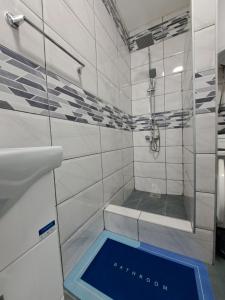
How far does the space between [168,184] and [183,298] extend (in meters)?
1.13

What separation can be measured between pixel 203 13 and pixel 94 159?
3.57 feet

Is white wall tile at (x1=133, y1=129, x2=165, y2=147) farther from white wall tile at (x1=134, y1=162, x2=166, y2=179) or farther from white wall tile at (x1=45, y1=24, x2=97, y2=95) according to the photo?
white wall tile at (x1=45, y1=24, x2=97, y2=95)

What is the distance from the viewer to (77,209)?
0.87 meters

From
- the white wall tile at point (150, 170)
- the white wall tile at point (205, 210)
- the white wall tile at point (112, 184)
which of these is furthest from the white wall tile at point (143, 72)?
the white wall tile at point (205, 210)

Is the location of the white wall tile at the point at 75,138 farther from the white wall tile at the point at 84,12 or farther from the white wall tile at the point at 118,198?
the white wall tile at the point at 84,12

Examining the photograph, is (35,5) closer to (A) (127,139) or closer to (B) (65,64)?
(B) (65,64)

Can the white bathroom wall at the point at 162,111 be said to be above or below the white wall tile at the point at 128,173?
above

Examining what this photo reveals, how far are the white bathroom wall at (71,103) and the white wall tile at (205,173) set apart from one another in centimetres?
67

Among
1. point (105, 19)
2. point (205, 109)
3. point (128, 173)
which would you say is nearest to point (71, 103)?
point (205, 109)

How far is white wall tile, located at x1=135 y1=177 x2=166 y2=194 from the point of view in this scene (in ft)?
5.72

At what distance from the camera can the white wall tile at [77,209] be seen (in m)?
0.76

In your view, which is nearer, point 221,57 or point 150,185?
point 221,57

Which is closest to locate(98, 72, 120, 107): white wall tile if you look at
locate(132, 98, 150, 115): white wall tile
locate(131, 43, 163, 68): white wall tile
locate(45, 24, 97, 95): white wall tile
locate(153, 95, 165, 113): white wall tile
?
locate(45, 24, 97, 95): white wall tile

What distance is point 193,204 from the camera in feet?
2.96
